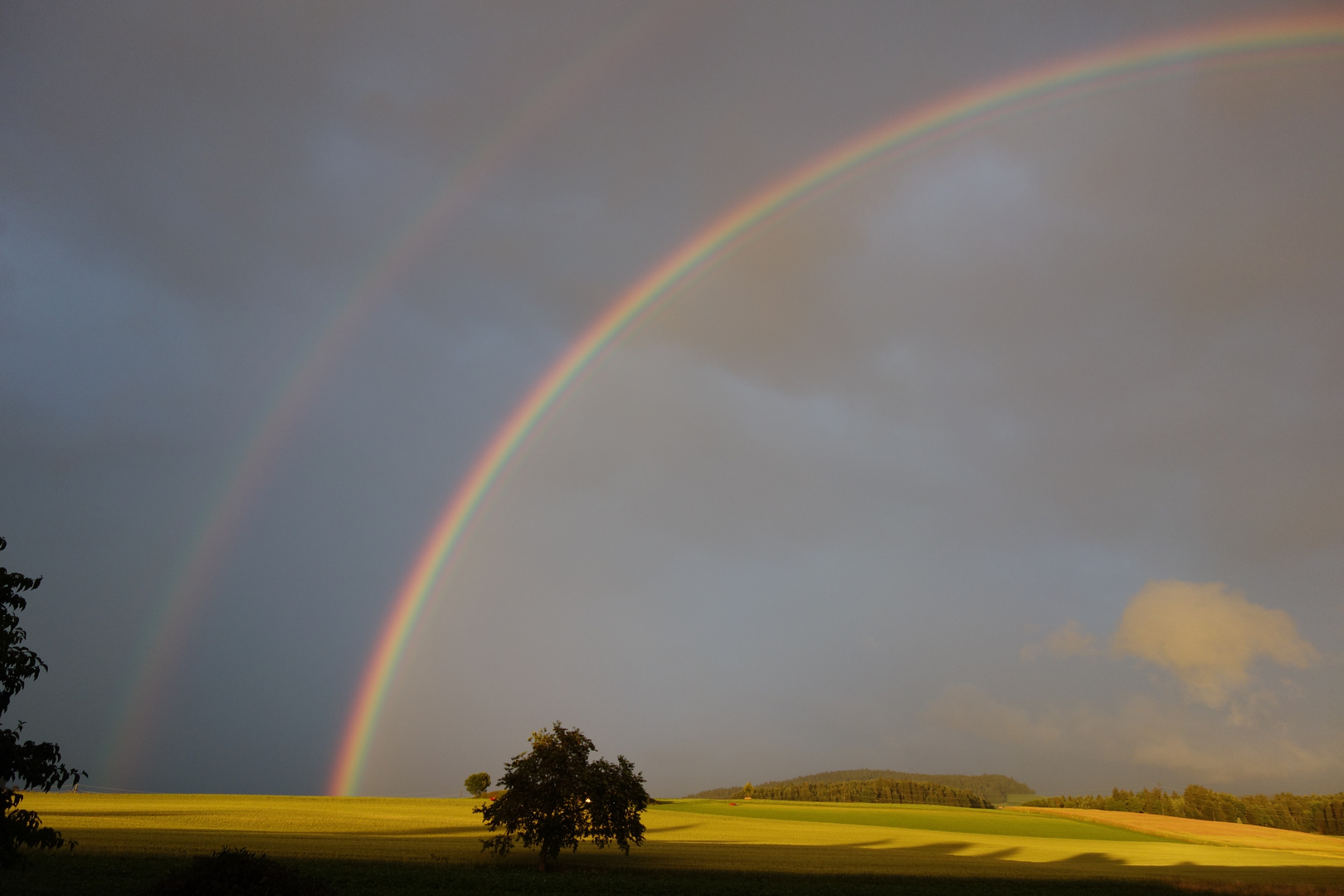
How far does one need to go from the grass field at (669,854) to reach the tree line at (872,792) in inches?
3432

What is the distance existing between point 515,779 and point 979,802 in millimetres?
153215

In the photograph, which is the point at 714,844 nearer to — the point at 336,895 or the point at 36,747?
the point at 336,895

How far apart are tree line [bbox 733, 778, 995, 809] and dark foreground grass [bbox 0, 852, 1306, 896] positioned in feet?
467

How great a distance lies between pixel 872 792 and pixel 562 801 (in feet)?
543

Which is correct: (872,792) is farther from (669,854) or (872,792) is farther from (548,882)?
(548,882)

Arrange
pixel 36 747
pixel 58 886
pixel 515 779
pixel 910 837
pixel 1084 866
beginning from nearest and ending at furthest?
pixel 36 747 → pixel 58 886 → pixel 515 779 → pixel 1084 866 → pixel 910 837

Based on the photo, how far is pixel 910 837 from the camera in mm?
75750

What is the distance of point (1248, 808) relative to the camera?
562 ft

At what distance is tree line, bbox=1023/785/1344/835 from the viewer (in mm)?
167125

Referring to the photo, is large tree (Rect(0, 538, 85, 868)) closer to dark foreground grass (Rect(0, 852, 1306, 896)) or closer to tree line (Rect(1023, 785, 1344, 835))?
dark foreground grass (Rect(0, 852, 1306, 896))

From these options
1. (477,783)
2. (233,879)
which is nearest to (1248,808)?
(477,783)

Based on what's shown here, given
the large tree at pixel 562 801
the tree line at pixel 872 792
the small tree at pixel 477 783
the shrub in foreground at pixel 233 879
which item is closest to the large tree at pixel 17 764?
the shrub in foreground at pixel 233 879

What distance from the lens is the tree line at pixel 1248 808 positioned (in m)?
167

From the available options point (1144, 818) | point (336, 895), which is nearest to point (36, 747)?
point (336, 895)
